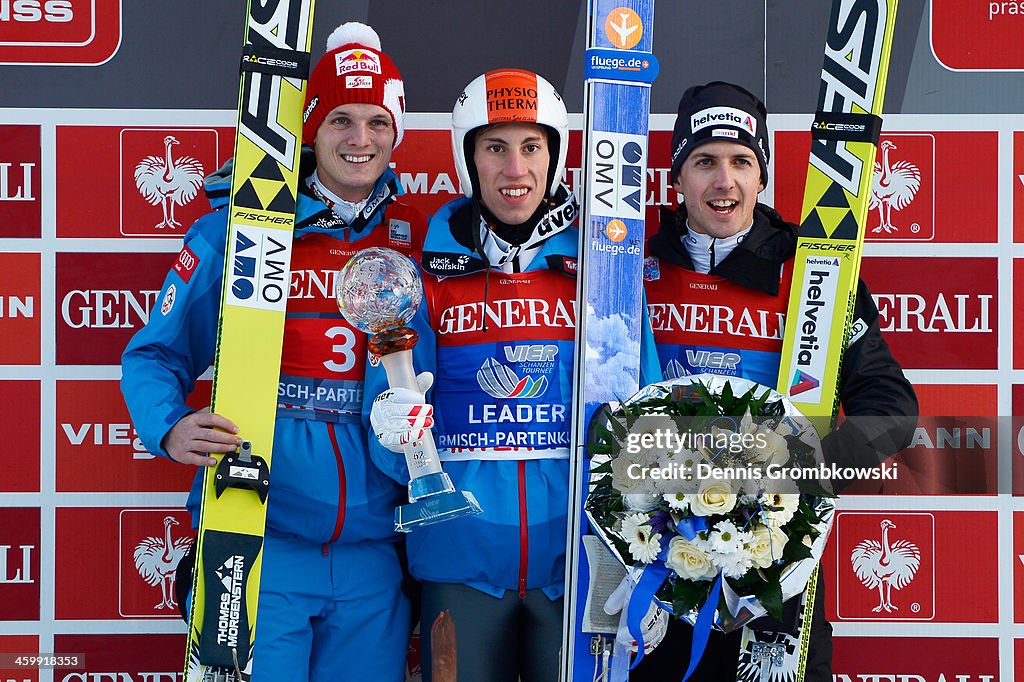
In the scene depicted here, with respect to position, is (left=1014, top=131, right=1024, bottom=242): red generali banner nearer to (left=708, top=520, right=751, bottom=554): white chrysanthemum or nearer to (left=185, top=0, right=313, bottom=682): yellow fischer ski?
(left=708, top=520, right=751, bottom=554): white chrysanthemum

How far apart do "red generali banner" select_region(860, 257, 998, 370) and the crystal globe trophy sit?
5.38 feet

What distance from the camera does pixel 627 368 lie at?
274cm

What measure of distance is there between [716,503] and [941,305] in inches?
62.7

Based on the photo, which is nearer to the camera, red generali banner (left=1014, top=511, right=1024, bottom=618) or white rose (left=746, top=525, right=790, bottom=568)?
white rose (left=746, top=525, right=790, bottom=568)

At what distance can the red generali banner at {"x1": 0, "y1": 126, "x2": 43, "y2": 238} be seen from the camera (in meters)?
3.38

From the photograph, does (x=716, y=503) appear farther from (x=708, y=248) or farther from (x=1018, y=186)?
(x=1018, y=186)

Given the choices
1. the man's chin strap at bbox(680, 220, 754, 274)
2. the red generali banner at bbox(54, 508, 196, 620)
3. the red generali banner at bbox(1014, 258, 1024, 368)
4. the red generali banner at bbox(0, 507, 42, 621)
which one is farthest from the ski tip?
the red generali banner at bbox(1014, 258, 1024, 368)

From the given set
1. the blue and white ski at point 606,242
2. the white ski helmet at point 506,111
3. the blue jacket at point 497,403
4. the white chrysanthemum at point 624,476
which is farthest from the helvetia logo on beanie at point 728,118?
the white chrysanthemum at point 624,476

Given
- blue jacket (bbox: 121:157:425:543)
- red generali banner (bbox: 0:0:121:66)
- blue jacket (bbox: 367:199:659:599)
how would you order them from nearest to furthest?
1. blue jacket (bbox: 367:199:659:599)
2. blue jacket (bbox: 121:157:425:543)
3. red generali banner (bbox: 0:0:121:66)

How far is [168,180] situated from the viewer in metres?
3.38

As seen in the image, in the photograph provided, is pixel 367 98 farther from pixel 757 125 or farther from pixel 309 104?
pixel 757 125

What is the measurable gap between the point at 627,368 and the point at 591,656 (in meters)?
0.73

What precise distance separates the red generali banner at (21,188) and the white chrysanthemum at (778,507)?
2.45 m

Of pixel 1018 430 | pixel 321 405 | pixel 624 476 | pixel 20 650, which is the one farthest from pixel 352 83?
pixel 1018 430
